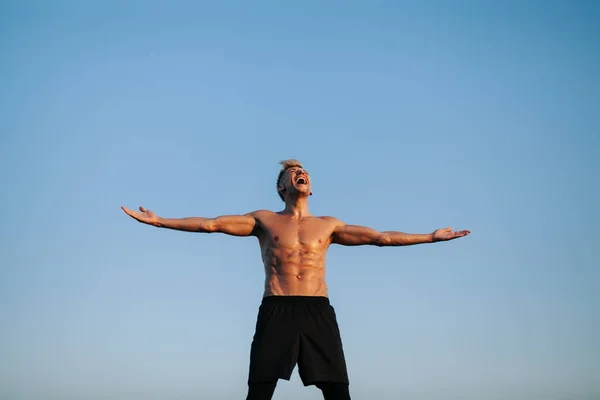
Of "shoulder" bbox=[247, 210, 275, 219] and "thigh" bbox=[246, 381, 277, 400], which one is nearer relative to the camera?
"thigh" bbox=[246, 381, 277, 400]

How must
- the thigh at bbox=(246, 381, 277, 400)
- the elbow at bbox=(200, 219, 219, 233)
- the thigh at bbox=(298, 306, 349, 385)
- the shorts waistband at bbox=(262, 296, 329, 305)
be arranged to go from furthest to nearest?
the elbow at bbox=(200, 219, 219, 233) → the shorts waistband at bbox=(262, 296, 329, 305) → the thigh at bbox=(298, 306, 349, 385) → the thigh at bbox=(246, 381, 277, 400)

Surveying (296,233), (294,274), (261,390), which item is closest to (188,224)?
(296,233)

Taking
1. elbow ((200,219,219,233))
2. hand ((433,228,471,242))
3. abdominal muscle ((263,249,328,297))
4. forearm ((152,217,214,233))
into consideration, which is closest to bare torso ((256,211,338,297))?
abdominal muscle ((263,249,328,297))

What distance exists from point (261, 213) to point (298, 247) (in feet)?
2.77

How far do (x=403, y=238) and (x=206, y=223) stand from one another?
2898 millimetres

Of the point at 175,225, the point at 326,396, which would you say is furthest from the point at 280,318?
the point at 175,225

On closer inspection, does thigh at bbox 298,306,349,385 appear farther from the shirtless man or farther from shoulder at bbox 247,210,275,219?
shoulder at bbox 247,210,275,219

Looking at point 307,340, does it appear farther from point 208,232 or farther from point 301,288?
point 208,232

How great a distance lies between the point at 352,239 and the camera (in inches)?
519

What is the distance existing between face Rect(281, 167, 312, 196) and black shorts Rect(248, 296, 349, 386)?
1663 mm

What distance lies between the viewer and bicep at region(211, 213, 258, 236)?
12.9m

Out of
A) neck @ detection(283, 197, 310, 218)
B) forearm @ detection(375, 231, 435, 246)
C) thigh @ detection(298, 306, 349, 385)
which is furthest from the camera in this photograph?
neck @ detection(283, 197, 310, 218)

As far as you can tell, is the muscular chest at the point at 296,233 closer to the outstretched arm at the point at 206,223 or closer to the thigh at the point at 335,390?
the outstretched arm at the point at 206,223

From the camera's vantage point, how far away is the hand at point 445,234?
12852 millimetres
